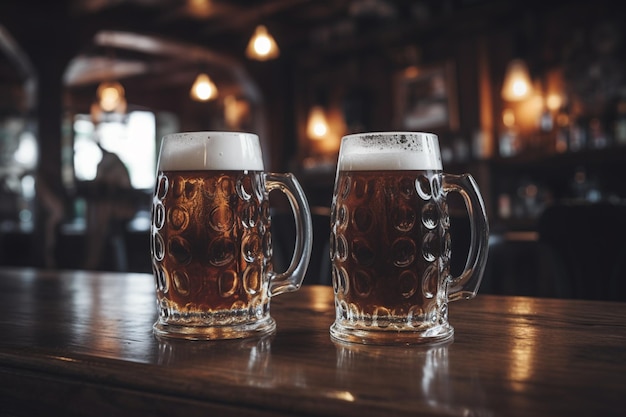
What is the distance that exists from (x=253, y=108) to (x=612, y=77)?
14.6ft

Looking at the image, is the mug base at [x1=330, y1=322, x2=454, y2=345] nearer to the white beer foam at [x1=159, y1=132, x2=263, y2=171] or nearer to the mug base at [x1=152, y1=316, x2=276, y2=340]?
the mug base at [x1=152, y1=316, x2=276, y2=340]

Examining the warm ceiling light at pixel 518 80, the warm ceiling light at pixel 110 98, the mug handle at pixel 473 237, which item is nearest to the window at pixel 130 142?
the warm ceiling light at pixel 110 98

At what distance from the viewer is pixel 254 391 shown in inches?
19.1

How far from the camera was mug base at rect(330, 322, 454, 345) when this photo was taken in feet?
2.16

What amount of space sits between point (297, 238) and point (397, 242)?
0.12 metres

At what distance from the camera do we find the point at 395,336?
66 cm

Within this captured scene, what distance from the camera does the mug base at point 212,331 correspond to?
0.70 meters

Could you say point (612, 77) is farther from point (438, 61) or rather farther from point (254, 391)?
point (254, 391)

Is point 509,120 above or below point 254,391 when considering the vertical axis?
above

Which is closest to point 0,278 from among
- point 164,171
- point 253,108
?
point 164,171

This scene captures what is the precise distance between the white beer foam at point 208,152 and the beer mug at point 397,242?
0.11 m

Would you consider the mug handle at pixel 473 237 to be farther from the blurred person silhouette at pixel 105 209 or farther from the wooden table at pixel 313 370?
the blurred person silhouette at pixel 105 209

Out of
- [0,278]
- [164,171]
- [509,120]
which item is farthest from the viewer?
[509,120]

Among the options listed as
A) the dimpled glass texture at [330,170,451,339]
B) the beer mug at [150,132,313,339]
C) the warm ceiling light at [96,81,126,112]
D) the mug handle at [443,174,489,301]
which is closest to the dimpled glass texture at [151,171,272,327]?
the beer mug at [150,132,313,339]
